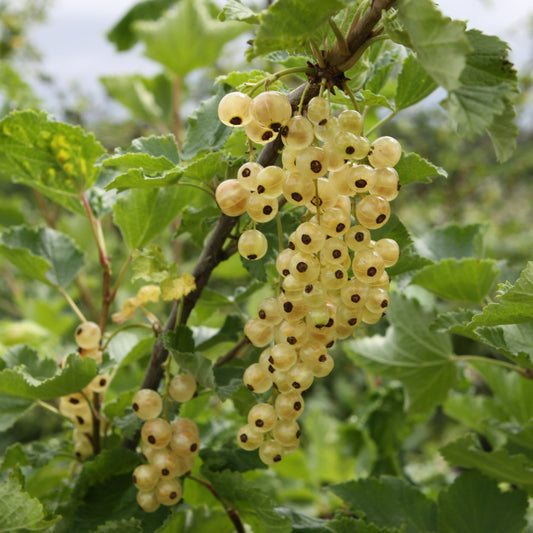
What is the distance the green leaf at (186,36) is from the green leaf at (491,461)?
114cm

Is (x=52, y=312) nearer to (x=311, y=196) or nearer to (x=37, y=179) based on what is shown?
(x=37, y=179)

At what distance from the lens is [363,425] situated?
3.20 feet

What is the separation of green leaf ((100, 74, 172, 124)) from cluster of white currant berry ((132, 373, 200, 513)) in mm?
1156

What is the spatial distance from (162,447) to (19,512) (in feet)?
0.42

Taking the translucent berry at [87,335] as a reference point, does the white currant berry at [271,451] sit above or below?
below

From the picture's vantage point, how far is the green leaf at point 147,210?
0.61 m

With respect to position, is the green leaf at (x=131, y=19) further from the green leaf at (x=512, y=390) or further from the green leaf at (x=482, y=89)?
the green leaf at (x=482, y=89)

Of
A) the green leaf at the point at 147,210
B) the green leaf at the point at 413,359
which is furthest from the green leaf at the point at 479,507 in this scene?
the green leaf at the point at 147,210

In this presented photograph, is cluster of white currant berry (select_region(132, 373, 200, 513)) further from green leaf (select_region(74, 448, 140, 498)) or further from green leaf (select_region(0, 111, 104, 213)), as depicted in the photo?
green leaf (select_region(0, 111, 104, 213))

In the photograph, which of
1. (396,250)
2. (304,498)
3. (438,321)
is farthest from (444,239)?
(304,498)

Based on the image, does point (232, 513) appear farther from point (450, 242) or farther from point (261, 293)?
point (450, 242)

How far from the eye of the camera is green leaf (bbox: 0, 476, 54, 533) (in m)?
0.47

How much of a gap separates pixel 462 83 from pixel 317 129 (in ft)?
0.33

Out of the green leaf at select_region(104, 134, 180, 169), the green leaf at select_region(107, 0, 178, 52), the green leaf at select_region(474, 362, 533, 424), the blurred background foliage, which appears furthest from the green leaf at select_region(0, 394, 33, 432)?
the green leaf at select_region(107, 0, 178, 52)
